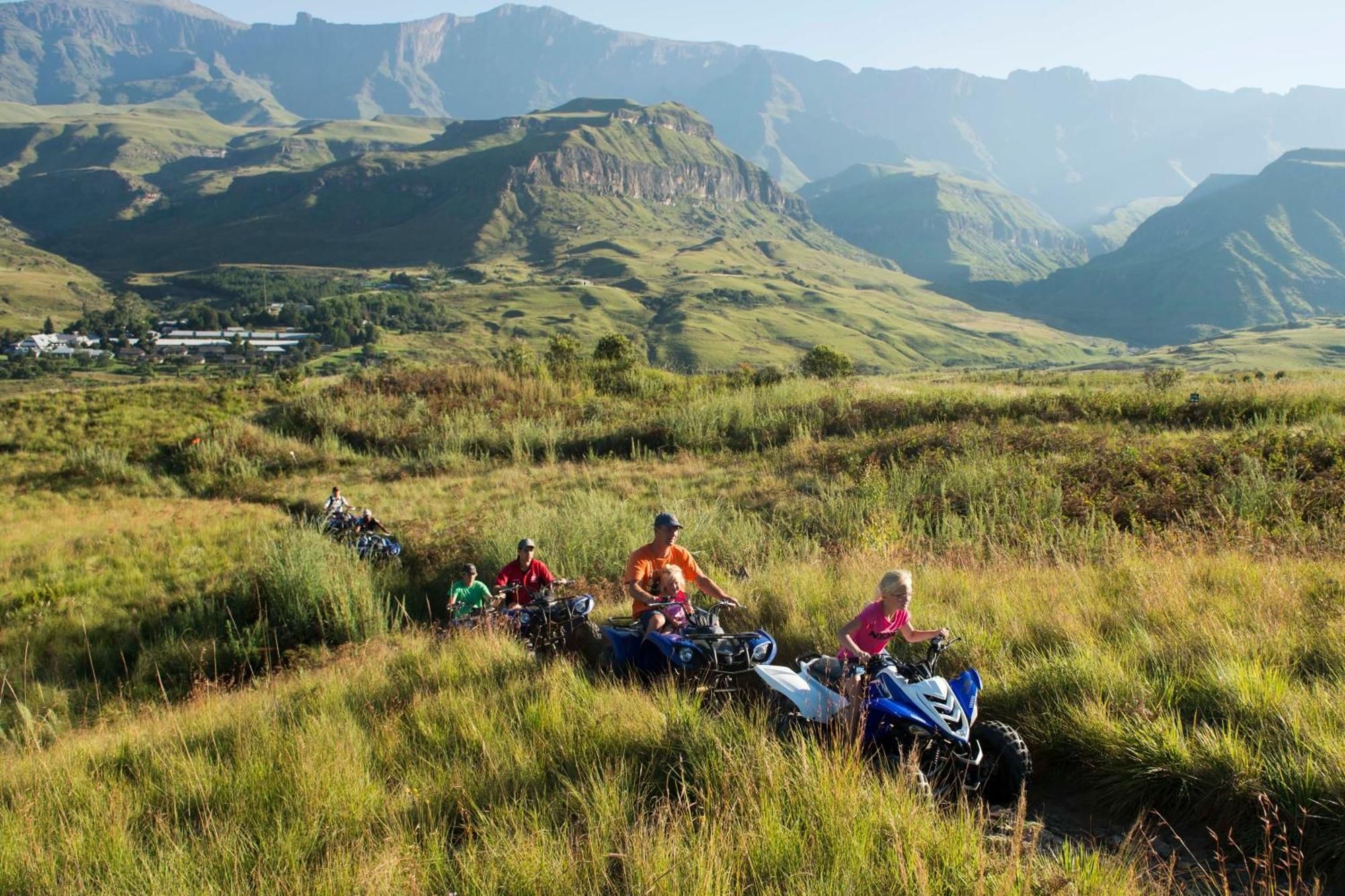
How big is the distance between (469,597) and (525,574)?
0.71 m

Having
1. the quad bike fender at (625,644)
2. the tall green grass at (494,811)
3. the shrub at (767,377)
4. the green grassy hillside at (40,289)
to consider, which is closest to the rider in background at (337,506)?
the tall green grass at (494,811)

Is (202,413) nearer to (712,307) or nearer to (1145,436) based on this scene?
(1145,436)

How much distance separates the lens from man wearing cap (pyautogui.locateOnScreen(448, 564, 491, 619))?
26.5 ft

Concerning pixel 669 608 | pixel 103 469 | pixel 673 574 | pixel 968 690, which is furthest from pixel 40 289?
pixel 968 690

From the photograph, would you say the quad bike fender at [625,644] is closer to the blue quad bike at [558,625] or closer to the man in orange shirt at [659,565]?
the man in orange shirt at [659,565]

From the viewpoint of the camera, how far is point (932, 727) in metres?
3.72

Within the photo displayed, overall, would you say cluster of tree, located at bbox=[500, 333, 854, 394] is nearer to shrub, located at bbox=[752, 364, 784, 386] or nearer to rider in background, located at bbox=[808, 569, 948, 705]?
shrub, located at bbox=[752, 364, 784, 386]

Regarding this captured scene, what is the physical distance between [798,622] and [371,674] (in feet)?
11.8

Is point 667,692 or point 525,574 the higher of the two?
point 667,692

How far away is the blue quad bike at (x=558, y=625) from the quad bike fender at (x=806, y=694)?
9.11 ft

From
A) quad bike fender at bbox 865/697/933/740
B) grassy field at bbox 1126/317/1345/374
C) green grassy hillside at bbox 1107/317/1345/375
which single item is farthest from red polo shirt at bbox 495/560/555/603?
green grassy hillside at bbox 1107/317/1345/375

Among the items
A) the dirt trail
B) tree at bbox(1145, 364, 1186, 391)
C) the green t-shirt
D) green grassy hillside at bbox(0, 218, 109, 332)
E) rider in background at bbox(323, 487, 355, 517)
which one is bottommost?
rider in background at bbox(323, 487, 355, 517)

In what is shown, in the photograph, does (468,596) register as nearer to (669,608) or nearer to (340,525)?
(669,608)

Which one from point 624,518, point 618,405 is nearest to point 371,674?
point 624,518
